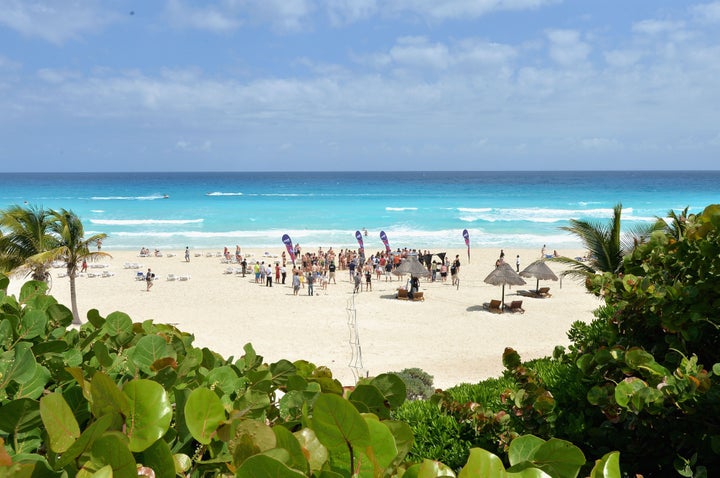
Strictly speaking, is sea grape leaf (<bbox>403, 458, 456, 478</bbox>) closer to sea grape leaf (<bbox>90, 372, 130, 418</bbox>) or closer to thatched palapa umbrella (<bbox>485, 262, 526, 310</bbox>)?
sea grape leaf (<bbox>90, 372, 130, 418</bbox>)

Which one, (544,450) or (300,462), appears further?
(544,450)

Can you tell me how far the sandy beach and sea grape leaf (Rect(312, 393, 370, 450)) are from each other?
37.0ft

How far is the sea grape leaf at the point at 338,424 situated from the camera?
0.84m

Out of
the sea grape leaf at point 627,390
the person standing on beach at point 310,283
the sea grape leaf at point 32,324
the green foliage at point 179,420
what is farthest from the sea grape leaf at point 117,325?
the person standing on beach at point 310,283

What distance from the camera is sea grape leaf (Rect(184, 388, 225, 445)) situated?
1089mm

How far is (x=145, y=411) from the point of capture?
988mm

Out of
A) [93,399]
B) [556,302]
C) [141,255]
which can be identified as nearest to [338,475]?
[93,399]

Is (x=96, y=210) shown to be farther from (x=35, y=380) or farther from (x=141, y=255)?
(x=35, y=380)

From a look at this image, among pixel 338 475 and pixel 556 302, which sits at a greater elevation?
pixel 338 475

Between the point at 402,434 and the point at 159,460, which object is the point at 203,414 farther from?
the point at 402,434

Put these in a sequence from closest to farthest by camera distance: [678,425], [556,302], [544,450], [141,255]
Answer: [544,450] < [678,425] < [556,302] < [141,255]

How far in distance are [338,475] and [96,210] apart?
66.0 metres

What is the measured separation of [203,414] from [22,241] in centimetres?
1637

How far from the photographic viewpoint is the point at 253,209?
6262cm
